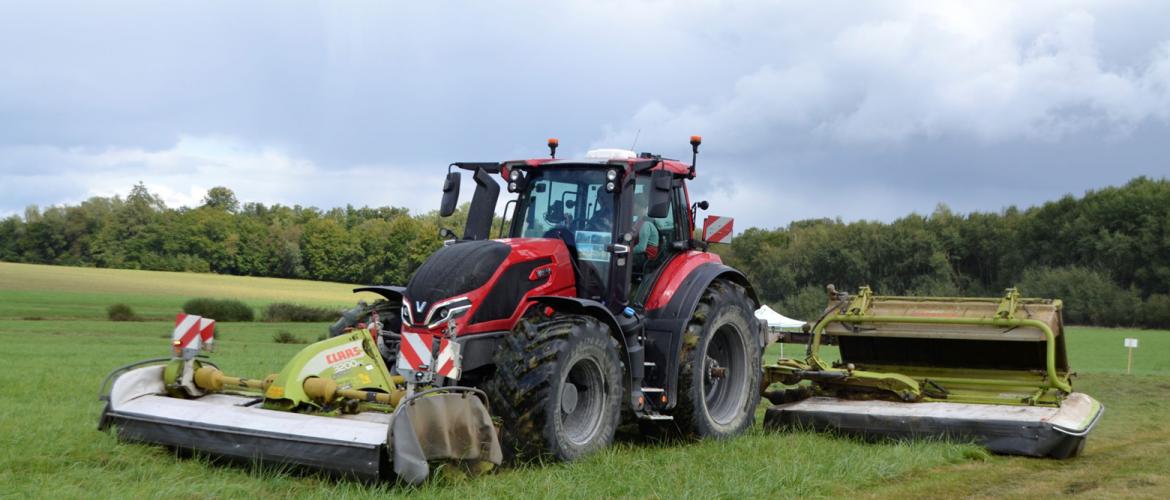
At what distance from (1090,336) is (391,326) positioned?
45.7m

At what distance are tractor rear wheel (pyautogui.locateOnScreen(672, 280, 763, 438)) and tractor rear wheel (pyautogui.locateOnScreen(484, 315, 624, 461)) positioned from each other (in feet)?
4.11

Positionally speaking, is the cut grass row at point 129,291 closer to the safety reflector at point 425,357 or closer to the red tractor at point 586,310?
the red tractor at point 586,310

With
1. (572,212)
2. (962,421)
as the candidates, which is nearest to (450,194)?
(572,212)

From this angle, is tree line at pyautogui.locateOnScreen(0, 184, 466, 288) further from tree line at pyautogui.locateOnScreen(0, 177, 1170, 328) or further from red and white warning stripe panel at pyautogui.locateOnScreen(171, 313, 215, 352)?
red and white warning stripe panel at pyautogui.locateOnScreen(171, 313, 215, 352)

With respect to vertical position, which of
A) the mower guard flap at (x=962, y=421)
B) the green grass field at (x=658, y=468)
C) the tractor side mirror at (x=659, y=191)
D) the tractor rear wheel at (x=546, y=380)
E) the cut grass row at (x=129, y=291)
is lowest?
the cut grass row at (x=129, y=291)

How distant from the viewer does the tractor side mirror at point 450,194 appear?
869 centimetres

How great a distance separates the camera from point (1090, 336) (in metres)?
47.1

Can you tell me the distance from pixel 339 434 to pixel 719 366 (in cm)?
431

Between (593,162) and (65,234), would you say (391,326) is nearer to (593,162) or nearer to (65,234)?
(593,162)

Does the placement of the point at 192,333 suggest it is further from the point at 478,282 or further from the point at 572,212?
the point at 572,212

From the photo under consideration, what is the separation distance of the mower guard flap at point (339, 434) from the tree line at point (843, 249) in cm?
4097

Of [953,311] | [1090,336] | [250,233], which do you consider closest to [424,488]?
[953,311]

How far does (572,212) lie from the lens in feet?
29.0

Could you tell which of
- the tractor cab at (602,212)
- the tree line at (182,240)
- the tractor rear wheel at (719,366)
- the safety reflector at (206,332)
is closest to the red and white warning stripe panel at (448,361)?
the tractor cab at (602,212)
